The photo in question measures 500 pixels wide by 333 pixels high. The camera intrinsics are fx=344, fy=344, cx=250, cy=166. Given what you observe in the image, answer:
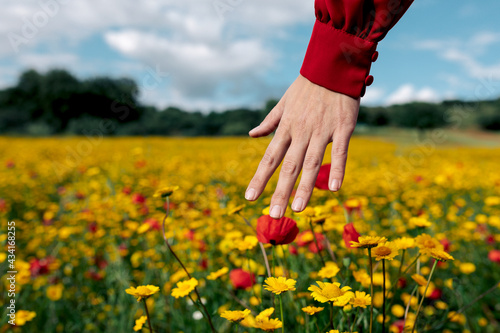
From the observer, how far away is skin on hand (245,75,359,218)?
850 millimetres

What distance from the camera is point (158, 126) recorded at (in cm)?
1881

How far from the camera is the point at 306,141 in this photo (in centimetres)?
87

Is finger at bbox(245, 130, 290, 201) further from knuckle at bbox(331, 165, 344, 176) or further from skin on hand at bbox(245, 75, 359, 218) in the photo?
knuckle at bbox(331, 165, 344, 176)

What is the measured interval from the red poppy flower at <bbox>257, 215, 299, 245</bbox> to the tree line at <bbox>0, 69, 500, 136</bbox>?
11641 millimetres

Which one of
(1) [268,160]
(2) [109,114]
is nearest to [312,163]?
(1) [268,160]

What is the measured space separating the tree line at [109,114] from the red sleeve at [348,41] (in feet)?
37.7

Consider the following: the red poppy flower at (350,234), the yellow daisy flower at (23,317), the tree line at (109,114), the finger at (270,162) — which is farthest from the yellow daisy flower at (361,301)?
the tree line at (109,114)

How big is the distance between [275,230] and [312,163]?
0.19 meters

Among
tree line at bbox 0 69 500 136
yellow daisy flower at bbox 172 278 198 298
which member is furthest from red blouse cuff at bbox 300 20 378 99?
tree line at bbox 0 69 500 136

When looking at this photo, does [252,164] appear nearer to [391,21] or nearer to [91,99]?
[391,21]

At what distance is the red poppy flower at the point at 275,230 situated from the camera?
82cm

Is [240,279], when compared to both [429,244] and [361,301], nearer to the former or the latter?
[361,301]

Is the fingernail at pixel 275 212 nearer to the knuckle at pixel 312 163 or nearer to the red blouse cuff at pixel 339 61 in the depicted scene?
the knuckle at pixel 312 163

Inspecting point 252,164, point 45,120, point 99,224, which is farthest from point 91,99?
point 99,224
